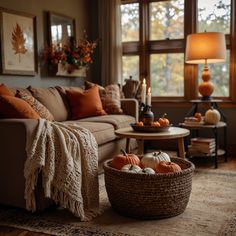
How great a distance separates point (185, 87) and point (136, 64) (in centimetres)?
83

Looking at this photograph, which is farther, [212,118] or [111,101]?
[111,101]

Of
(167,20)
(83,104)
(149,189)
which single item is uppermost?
(167,20)

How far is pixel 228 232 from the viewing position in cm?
203

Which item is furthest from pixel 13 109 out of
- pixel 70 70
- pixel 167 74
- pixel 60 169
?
pixel 167 74

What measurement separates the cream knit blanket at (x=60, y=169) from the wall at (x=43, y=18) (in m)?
1.64

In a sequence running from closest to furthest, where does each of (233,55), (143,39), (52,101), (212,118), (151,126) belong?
(151,126)
(52,101)
(212,118)
(233,55)
(143,39)

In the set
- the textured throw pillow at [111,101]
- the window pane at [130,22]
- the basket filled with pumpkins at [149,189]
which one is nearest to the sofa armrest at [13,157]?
the basket filled with pumpkins at [149,189]

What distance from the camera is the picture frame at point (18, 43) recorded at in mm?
3648

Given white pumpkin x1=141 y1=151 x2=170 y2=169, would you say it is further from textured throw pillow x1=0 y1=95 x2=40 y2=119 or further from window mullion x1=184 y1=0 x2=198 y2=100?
window mullion x1=184 y1=0 x2=198 y2=100

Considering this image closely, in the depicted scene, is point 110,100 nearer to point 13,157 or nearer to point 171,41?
point 171,41

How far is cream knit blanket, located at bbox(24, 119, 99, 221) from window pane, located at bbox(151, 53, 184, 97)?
275cm

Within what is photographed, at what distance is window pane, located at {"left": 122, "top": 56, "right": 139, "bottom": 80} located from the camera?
5.13 metres

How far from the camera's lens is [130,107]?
4.32 meters

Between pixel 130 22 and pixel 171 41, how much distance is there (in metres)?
0.70
